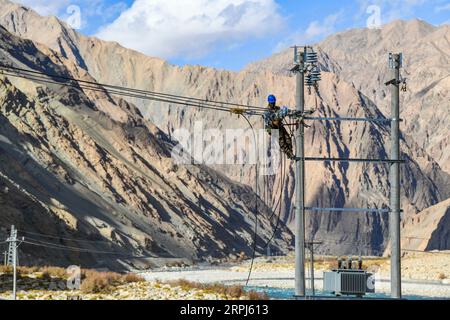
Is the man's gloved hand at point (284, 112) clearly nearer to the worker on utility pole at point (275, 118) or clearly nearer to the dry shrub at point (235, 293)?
the worker on utility pole at point (275, 118)

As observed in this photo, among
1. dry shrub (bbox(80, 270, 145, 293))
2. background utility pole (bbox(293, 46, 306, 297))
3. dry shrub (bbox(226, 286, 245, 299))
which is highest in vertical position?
background utility pole (bbox(293, 46, 306, 297))

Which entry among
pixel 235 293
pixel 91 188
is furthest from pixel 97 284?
pixel 91 188

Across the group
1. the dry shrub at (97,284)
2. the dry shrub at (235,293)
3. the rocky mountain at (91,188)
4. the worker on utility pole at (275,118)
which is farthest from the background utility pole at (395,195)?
the rocky mountain at (91,188)

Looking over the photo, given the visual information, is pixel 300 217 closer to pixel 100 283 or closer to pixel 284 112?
pixel 284 112

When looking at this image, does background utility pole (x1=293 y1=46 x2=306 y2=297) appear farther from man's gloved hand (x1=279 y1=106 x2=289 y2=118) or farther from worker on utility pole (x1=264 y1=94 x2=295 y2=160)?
worker on utility pole (x1=264 y1=94 x2=295 y2=160)

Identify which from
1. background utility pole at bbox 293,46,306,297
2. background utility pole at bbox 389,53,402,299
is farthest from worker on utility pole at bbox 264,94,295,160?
background utility pole at bbox 389,53,402,299

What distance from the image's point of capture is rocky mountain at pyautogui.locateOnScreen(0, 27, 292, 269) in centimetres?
8688

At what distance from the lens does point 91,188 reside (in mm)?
113500

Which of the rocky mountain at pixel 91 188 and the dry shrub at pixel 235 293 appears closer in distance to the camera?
the dry shrub at pixel 235 293

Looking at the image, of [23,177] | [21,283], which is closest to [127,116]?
[23,177]

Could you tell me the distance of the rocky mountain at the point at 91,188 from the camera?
8688 cm

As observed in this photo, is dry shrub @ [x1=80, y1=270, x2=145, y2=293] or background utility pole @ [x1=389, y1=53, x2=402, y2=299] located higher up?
background utility pole @ [x1=389, y1=53, x2=402, y2=299]

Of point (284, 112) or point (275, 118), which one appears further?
point (275, 118)

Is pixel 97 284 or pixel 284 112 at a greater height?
pixel 284 112
